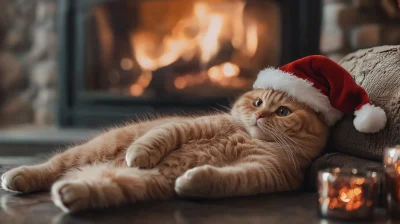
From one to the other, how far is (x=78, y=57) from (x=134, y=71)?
30 centimetres

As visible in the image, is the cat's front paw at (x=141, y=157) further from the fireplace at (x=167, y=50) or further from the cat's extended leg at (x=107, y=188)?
the fireplace at (x=167, y=50)

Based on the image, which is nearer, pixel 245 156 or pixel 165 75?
pixel 245 156

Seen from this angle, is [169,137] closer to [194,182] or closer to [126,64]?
[194,182]

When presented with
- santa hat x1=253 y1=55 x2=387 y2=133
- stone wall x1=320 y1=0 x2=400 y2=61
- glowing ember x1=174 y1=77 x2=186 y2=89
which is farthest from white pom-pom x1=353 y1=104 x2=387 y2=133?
glowing ember x1=174 y1=77 x2=186 y2=89

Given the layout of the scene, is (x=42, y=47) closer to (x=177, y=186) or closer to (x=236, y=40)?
(x=236, y=40)

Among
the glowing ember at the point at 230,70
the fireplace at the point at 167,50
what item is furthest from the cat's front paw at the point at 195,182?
the glowing ember at the point at 230,70

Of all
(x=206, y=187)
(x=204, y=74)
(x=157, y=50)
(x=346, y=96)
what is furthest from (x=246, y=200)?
(x=157, y=50)

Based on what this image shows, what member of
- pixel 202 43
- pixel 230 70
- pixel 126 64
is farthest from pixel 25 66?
pixel 230 70

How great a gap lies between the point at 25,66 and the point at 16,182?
6.22 feet

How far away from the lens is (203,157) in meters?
1.14

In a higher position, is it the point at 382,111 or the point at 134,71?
the point at 382,111

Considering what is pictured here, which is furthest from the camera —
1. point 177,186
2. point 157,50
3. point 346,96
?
point 157,50

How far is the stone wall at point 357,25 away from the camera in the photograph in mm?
1892

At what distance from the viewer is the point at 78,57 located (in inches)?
95.9
